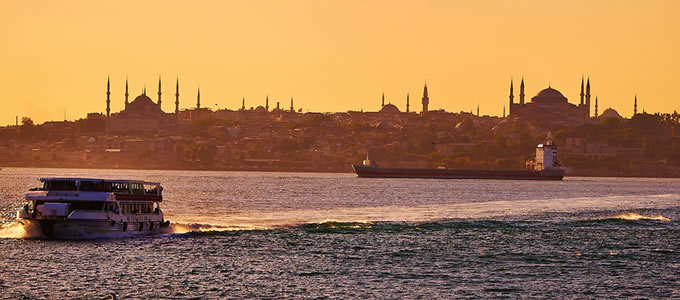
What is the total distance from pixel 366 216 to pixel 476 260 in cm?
3011

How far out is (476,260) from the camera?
5450cm

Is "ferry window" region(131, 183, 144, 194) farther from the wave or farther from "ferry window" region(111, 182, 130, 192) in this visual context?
the wave

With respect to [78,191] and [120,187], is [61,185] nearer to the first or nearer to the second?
[78,191]

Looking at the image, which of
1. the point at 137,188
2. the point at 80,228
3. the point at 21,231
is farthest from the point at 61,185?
the point at 137,188

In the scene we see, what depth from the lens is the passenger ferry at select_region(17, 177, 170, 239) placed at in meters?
57.6

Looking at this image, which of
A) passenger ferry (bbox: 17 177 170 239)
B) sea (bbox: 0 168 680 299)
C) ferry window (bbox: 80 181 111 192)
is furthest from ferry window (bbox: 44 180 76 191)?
sea (bbox: 0 168 680 299)

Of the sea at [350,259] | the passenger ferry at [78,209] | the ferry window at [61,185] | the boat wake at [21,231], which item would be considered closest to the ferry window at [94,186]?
the passenger ferry at [78,209]

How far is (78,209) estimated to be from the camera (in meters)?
58.2

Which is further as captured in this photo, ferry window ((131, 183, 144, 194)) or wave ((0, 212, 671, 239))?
ferry window ((131, 183, 144, 194))

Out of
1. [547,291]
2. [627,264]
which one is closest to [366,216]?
[627,264]

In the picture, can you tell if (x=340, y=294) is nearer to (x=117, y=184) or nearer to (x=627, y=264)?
(x=627, y=264)

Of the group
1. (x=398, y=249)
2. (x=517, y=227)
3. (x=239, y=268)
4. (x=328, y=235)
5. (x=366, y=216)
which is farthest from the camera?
(x=366, y=216)

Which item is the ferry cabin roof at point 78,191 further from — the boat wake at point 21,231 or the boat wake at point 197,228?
the boat wake at point 197,228

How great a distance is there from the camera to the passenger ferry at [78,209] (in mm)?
57625
